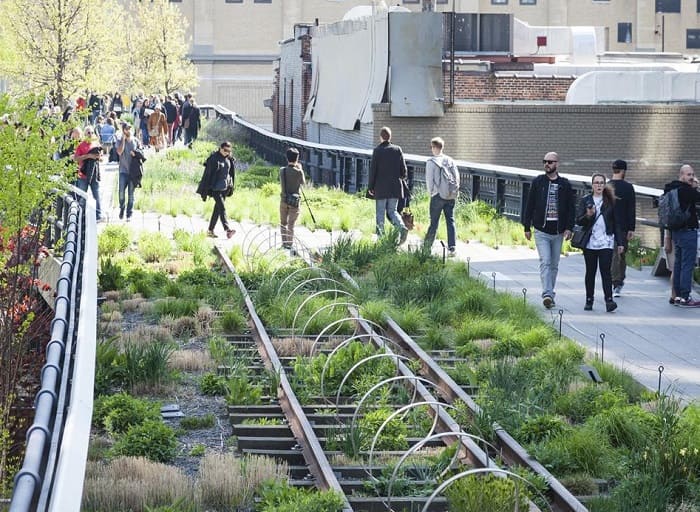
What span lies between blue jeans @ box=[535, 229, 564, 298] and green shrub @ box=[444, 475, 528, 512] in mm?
8345

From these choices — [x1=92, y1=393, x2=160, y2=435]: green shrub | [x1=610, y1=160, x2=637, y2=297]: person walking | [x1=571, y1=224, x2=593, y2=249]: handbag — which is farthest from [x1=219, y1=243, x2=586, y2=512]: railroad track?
[x1=610, y1=160, x2=637, y2=297]: person walking

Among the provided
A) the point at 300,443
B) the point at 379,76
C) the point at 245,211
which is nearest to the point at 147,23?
the point at 379,76

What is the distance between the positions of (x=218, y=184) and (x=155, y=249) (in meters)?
3.06

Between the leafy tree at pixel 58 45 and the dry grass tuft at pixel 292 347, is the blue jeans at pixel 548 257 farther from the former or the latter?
the leafy tree at pixel 58 45

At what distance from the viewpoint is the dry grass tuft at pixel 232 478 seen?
8.85 meters

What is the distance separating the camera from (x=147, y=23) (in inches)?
2886

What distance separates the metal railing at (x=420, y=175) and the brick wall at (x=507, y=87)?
3.80 meters

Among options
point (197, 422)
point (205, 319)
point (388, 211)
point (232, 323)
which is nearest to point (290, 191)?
point (388, 211)

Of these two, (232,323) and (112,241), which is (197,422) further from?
(112,241)

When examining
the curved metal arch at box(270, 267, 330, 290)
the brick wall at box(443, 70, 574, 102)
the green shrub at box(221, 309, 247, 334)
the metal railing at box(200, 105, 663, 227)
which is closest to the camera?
the green shrub at box(221, 309, 247, 334)

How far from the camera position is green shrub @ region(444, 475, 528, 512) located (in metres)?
8.01

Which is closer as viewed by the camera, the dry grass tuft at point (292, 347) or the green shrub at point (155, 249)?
the dry grass tuft at point (292, 347)

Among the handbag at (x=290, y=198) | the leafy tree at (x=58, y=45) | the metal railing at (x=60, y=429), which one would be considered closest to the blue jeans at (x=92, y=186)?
the handbag at (x=290, y=198)

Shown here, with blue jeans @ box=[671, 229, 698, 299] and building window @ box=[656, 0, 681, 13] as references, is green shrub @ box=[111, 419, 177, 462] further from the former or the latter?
building window @ box=[656, 0, 681, 13]
